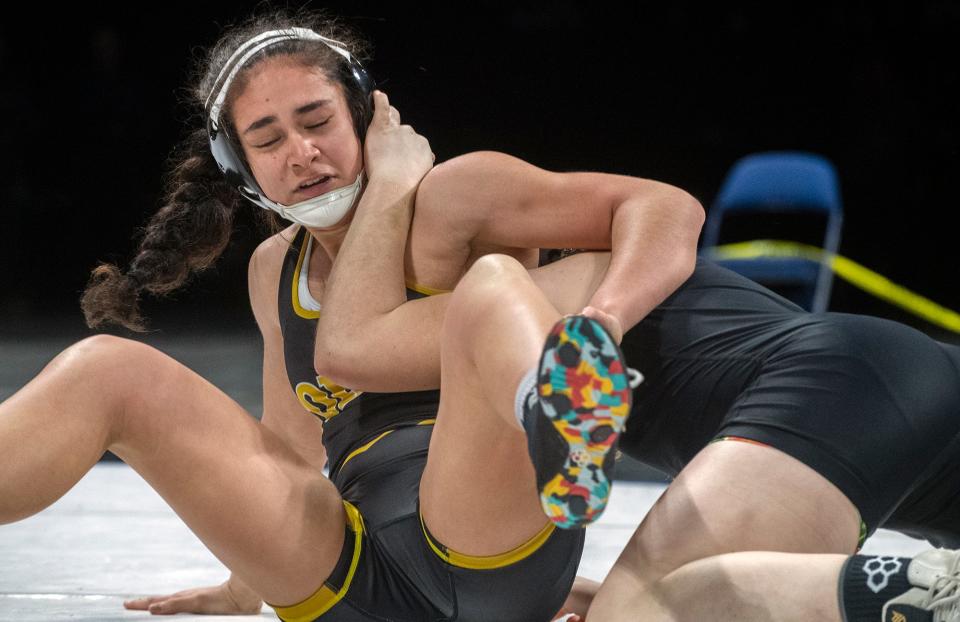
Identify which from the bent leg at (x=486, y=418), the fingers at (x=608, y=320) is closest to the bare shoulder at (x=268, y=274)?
the bent leg at (x=486, y=418)

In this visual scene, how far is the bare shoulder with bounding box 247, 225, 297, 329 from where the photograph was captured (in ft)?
6.48

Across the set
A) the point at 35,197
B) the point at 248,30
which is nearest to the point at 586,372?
the point at 248,30

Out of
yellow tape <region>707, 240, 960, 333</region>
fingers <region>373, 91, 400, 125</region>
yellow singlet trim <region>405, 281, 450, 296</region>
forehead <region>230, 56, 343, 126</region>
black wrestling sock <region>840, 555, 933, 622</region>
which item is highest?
forehead <region>230, 56, 343, 126</region>

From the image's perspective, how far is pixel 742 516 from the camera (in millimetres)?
1407

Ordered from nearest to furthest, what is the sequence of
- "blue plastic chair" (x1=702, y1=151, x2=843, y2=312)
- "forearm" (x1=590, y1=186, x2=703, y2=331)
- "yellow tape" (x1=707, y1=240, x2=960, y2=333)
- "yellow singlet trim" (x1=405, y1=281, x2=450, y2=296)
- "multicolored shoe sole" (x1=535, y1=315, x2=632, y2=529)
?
"multicolored shoe sole" (x1=535, y1=315, x2=632, y2=529) < "forearm" (x1=590, y1=186, x2=703, y2=331) < "yellow singlet trim" (x1=405, y1=281, x2=450, y2=296) < "blue plastic chair" (x1=702, y1=151, x2=843, y2=312) < "yellow tape" (x1=707, y1=240, x2=960, y2=333)

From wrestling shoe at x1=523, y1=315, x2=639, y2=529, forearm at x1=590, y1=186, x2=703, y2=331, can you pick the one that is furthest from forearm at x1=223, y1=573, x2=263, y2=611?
wrestling shoe at x1=523, y1=315, x2=639, y2=529

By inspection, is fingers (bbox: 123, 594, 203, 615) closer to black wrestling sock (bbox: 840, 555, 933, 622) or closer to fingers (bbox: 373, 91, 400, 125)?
fingers (bbox: 373, 91, 400, 125)

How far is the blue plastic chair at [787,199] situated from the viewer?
15.4ft

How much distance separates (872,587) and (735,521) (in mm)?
193

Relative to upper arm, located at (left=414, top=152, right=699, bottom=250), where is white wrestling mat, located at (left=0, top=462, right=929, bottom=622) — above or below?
below

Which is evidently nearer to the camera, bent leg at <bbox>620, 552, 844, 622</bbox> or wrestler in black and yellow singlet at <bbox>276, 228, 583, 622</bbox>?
bent leg at <bbox>620, 552, 844, 622</bbox>

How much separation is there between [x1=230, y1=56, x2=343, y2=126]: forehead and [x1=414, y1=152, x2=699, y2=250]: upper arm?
10.6 inches

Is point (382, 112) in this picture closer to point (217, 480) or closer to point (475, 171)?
point (475, 171)

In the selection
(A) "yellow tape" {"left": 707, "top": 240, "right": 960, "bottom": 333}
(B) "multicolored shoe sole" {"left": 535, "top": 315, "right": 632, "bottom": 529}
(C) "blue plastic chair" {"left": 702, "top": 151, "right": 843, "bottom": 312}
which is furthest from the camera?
(A) "yellow tape" {"left": 707, "top": 240, "right": 960, "bottom": 333}
